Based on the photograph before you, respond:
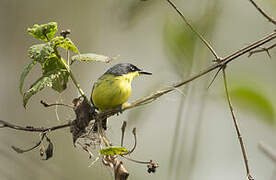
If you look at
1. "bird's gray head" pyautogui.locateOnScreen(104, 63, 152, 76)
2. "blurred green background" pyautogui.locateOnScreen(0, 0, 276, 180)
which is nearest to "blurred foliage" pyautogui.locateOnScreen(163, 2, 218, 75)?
"blurred green background" pyautogui.locateOnScreen(0, 0, 276, 180)

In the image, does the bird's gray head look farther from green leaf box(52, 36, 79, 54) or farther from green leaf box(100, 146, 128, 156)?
green leaf box(100, 146, 128, 156)

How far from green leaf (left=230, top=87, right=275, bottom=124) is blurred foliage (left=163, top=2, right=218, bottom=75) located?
18cm

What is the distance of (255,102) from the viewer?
1348 mm

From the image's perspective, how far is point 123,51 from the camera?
22.9ft

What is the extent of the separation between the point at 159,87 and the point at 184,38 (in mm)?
228

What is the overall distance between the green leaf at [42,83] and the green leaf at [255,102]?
0.71m

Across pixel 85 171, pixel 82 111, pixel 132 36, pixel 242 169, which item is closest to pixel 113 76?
pixel 82 111

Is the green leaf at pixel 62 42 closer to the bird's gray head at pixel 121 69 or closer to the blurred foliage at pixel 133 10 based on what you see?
the blurred foliage at pixel 133 10

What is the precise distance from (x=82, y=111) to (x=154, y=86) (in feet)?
1.73

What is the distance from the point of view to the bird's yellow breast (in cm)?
224

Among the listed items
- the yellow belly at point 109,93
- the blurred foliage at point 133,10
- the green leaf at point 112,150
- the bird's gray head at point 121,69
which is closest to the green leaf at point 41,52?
the blurred foliage at point 133,10

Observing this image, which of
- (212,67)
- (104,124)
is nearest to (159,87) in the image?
(212,67)

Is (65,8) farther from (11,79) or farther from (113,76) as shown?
(113,76)

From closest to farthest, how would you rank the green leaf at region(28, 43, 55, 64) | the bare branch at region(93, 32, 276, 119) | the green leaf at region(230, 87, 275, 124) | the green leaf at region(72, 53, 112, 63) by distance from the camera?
1. the green leaf at region(230, 87, 275, 124)
2. the bare branch at region(93, 32, 276, 119)
3. the green leaf at region(28, 43, 55, 64)
4. the green leaf at region(72, 53, 112, 63)
